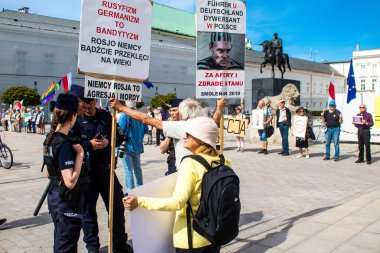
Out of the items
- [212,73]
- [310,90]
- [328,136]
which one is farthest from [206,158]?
[310,90]

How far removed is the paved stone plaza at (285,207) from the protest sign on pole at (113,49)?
6.54 ft

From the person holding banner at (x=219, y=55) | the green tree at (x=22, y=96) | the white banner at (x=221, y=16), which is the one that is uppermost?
the green tree at (x=22, y=96)

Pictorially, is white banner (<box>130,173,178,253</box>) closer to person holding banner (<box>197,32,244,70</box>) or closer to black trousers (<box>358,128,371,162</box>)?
person holding banner (<box>197,32,244,70</box>)

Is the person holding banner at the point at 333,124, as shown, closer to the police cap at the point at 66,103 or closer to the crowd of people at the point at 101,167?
the crowd of people at the point at 101,167

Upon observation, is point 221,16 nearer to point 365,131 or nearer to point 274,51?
point 365,131

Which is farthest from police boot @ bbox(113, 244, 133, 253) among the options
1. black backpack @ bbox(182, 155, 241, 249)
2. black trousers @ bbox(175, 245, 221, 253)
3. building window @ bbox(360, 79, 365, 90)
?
building window @ bbox(360, 79, 365, 90)

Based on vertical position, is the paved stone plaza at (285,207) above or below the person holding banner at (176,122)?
below

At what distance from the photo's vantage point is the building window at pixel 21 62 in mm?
50250

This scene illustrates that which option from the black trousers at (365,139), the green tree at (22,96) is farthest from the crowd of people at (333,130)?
the green tree at (22,96)

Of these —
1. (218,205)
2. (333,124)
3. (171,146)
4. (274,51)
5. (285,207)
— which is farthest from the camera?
(274,51)

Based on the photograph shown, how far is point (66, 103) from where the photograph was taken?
Result: 3.35 m

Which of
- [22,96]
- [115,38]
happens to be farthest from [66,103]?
[22,96]

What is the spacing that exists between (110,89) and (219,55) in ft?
6.75

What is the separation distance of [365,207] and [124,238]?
13.0 ft
